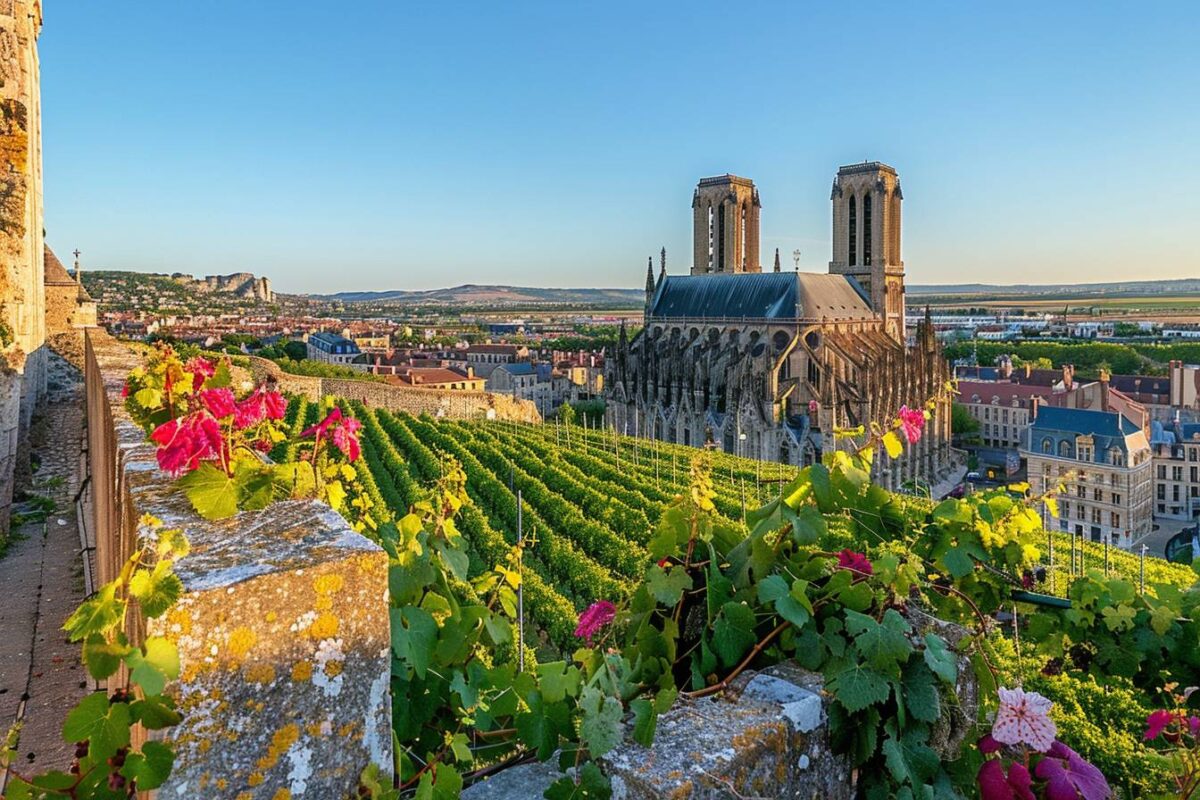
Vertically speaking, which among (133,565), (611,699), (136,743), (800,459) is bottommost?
(800,459)

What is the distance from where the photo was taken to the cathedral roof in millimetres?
40406

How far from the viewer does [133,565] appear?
149 cm

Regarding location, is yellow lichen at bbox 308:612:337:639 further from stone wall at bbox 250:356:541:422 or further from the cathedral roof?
the cathedral roof

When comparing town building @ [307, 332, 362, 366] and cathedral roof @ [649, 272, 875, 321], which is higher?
cathedral roof @ [649, 272, 875, 321]

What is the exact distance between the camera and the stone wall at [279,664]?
1.40 metres

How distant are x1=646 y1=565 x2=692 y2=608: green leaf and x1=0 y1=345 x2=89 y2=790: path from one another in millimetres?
3766

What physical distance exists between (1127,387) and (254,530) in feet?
213

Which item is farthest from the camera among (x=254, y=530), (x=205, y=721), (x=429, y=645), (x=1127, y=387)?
(x=1127, y=387)

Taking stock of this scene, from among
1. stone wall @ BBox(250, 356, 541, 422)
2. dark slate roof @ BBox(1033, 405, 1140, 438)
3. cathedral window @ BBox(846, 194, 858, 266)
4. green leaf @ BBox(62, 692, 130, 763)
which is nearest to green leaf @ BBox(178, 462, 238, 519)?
green leaf @ BBox(62, 692, 130, 763)

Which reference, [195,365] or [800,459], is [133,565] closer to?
[195,365]

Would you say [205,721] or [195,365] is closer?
[205,721]

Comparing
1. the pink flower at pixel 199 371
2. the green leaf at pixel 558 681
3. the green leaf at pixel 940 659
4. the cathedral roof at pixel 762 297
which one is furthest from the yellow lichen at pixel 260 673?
the cathedral roof at pixel 762 297

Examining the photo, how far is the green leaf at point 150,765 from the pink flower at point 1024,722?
1650 millimetres

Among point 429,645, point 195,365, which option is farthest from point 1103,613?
point 195,365
